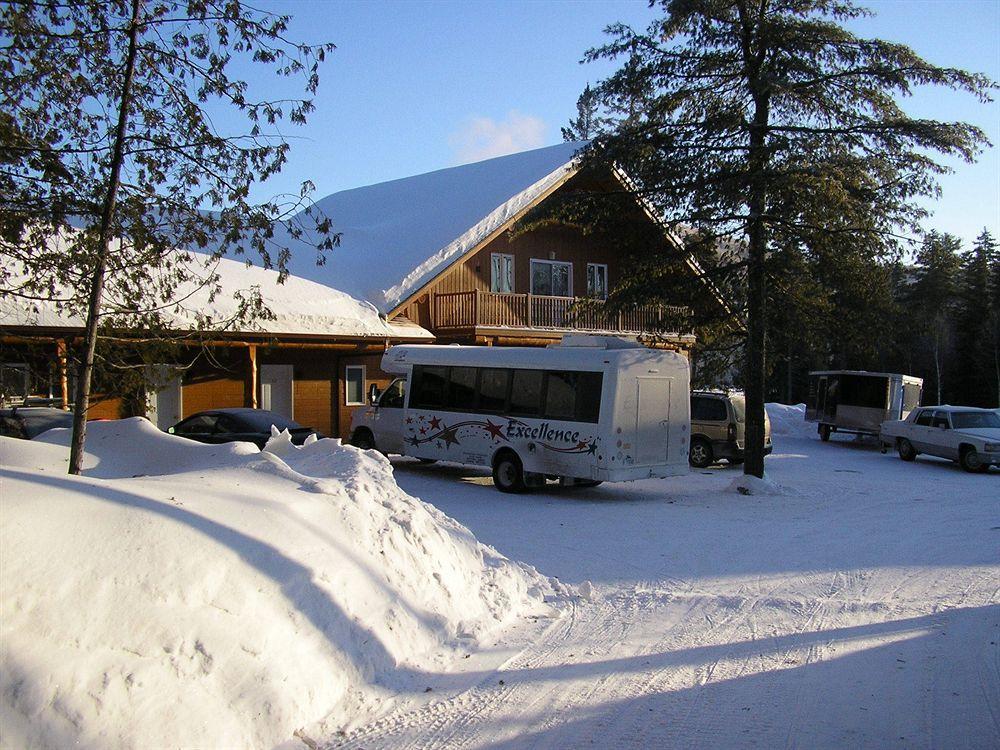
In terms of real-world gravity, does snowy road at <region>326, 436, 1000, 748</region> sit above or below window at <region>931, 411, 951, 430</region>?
below

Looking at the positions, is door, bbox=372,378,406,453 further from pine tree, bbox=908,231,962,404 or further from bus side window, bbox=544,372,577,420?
pine tree, bbox=908,231,962,404

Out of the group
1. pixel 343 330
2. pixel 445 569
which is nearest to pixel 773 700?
pixel 445 569

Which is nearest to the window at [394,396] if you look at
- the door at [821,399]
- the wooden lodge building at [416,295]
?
the wooden lodge building at [416,295]

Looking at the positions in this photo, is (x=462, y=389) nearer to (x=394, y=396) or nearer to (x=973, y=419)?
(x=394, y=396)

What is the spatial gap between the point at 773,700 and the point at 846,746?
706mm

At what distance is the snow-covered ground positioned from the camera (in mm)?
4547

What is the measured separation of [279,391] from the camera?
77.6ft

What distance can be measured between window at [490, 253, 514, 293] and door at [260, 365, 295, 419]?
24.8ft

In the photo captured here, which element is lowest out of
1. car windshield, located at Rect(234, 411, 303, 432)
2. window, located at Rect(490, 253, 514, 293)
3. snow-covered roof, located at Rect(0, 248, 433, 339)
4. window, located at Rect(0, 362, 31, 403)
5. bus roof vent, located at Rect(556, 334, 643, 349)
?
car windshield, located at Rect(234, 411, 303, 432)

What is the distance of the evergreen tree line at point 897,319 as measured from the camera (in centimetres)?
1683

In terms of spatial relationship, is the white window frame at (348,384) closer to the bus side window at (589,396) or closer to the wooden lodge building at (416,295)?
the wooden lodge building at (416,295)

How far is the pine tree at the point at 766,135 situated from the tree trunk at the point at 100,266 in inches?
443

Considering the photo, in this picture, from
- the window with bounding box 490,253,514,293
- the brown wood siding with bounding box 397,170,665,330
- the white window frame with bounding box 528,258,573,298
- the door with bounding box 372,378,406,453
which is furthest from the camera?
the white window frame with bounding box 528,258,573,298

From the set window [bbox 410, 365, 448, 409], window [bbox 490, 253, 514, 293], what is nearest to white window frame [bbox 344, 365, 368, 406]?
window [bbox 490, 253, 514, 293]
